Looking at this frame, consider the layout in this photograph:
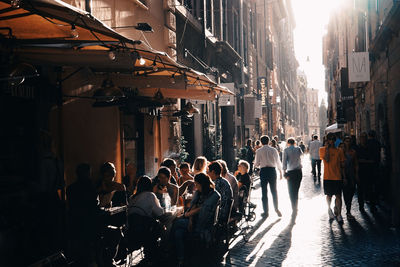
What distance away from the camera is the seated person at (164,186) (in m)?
7.73

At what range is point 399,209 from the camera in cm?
930

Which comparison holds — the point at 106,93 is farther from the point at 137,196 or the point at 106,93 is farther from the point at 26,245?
the point at 26,245

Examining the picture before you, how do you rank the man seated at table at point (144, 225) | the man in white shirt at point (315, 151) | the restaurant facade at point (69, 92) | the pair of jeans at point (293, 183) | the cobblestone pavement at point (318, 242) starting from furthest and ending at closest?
1. the man in white shirt at point (315, 151)
2. the pair of jeans at point (293, 183)
3. the cobblestone pavement at point (318, 242)
4. the man seated at table at point (144, 225)
5. the restaurant facade at point (69, 92)

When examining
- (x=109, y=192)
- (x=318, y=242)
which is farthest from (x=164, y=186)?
(x=318, y=242)

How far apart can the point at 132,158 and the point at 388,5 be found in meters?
7.34

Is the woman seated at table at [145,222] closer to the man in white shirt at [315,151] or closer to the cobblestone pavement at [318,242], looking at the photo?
the cobblestone pavement at [318,242]

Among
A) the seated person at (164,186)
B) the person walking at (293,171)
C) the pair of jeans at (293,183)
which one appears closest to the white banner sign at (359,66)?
the person walking at (293,171)

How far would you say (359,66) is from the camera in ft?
55.7

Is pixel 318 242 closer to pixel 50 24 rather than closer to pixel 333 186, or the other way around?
pixel 333 186

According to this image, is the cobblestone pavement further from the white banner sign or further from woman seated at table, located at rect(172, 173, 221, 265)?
the white banner sign

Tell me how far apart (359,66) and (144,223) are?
1216 cm

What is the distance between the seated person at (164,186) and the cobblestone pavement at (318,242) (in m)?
1.20

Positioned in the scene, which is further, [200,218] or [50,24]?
[200,218]

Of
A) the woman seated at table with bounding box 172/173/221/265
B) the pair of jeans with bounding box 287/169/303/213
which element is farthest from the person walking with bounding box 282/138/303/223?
the woman seated at table with bounding box 172/173/221/265
